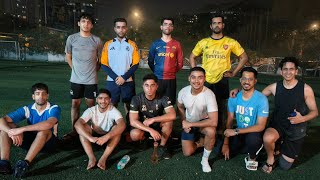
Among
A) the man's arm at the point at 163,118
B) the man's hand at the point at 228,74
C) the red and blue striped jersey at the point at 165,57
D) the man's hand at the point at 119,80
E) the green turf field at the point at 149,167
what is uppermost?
the red and blue striped jersey at the point at 165,57

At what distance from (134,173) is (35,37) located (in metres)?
28.8

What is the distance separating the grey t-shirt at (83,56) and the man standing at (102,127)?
1012 mm

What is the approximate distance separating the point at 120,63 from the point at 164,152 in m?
1.78

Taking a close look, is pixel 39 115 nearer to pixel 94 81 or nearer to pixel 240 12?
pixel 94 81

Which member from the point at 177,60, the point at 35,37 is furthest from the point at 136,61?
the point at 35,37

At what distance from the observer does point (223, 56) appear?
482 cm

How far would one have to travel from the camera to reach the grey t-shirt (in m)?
4.87

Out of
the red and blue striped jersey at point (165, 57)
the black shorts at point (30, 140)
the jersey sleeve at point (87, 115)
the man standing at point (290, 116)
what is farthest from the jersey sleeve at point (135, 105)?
the man standing at point (290, 116)

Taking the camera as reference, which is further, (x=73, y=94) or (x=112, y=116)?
(x=73, y=94)

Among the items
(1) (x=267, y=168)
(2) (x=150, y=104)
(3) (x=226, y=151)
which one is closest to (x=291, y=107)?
(1) (x=267, y=168)

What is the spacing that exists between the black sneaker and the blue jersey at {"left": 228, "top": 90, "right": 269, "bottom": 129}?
1.13m

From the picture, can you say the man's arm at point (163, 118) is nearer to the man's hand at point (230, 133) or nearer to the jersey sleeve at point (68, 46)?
the man's hand at point (230, 133)

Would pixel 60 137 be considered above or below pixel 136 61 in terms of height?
below

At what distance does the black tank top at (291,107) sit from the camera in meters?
3.78
